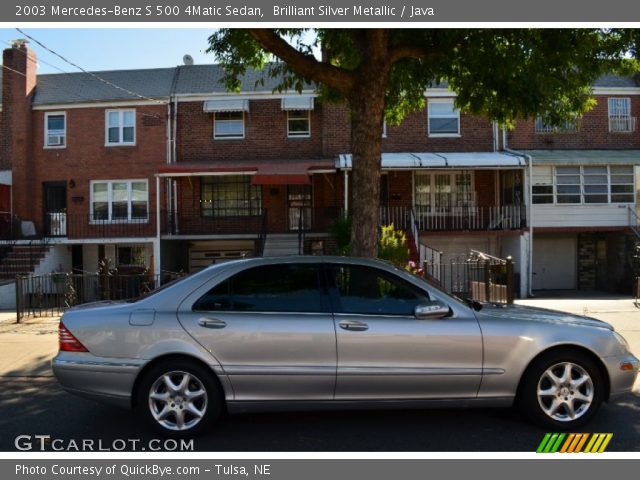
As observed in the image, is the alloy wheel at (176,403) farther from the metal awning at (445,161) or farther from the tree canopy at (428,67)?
the metal awning at (445,161)

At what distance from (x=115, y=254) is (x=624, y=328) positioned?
→ 57.5 feet

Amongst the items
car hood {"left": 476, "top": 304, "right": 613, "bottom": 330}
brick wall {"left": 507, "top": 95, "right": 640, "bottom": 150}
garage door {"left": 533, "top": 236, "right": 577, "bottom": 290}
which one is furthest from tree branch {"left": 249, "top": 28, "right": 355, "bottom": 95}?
garage door {"left": 533, "top": 236, "right": 577, "bottom": 290}

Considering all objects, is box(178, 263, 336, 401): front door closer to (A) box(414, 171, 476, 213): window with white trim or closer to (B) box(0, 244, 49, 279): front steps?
(A) box(414, 171, 476, 213): window with white trim

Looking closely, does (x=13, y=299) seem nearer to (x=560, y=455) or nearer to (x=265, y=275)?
(x=265, y=275)

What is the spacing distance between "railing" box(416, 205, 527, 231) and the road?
41.6 ft

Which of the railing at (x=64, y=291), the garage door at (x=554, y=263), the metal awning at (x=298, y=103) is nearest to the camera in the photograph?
the railing at (x=64, y=291)

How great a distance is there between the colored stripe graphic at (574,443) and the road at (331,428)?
0.23 ft

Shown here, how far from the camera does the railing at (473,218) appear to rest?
728 inches

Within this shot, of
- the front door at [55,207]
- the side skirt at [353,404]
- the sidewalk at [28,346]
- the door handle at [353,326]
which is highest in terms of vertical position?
the front door at [55,207]

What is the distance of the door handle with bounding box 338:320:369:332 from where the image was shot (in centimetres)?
482

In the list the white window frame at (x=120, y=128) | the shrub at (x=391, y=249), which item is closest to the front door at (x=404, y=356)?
the shrub at (x=391, y=249)

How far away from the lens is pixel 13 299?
17109 millimetres

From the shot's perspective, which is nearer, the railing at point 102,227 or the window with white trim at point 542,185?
the window with white trim at point 542,185

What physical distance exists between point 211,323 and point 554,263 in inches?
719
